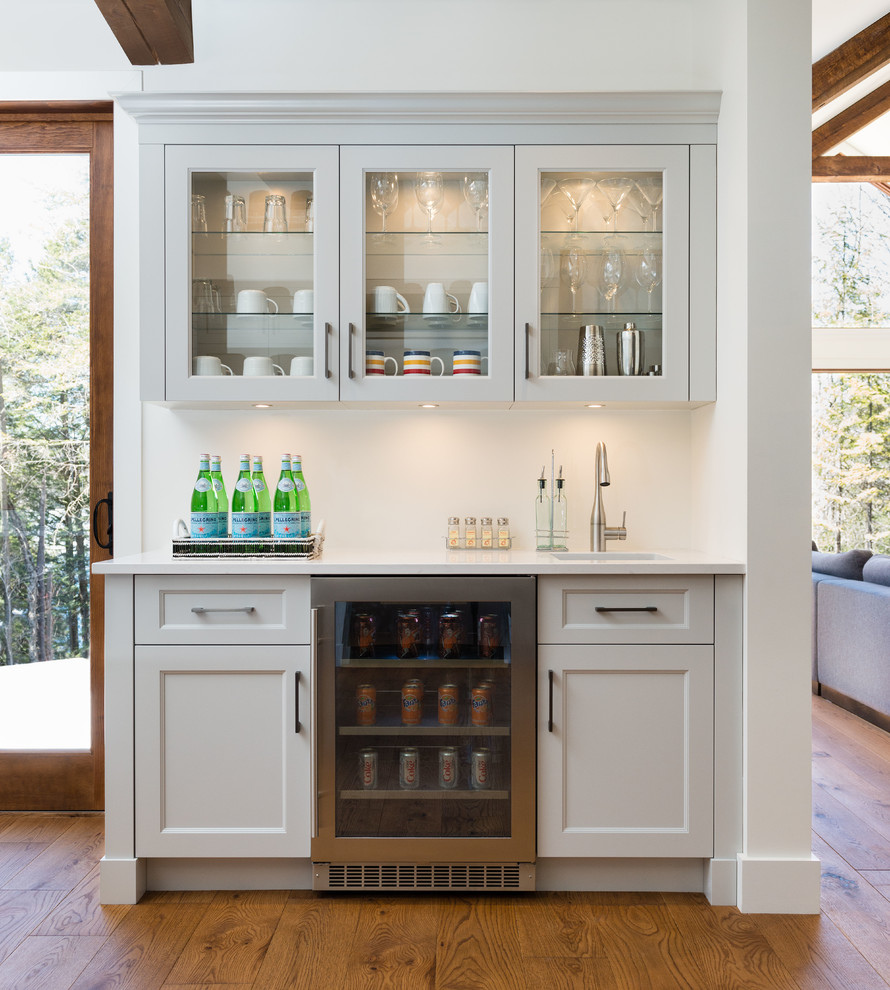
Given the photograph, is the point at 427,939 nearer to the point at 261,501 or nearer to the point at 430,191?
the point at 261,501

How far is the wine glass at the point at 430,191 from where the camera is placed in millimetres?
2330

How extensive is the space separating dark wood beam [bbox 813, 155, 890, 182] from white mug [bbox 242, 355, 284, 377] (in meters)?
5.35

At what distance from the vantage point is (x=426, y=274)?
2.38m

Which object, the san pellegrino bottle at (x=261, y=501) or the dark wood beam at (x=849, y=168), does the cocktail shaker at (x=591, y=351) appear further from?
the dark wood beam at (x=849, y=168)

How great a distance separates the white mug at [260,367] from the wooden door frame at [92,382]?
2.14 ft

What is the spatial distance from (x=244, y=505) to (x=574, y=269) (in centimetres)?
130

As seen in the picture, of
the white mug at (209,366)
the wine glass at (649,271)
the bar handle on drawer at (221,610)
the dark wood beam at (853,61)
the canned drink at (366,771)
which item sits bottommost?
the canned drink at (366,771)

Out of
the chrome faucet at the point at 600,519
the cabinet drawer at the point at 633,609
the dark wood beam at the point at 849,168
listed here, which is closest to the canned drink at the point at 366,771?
the cabinet drawer at the point at 633,609

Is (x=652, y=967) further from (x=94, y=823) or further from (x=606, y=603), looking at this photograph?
(x=94, y=823)

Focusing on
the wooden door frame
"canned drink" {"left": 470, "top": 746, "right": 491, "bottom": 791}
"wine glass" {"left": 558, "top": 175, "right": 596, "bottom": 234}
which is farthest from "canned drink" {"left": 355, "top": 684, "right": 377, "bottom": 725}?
"wine glass" {"left": 558, "top": 175, "right": 596, "bottom": 234}

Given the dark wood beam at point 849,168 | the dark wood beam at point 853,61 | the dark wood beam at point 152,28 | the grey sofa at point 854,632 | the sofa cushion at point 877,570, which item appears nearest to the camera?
the dark wood beam at point 152,28

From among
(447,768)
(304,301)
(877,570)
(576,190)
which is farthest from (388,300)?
(877,570)

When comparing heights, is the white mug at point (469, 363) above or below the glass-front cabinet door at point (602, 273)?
below

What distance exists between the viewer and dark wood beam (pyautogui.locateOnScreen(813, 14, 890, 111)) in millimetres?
3943
